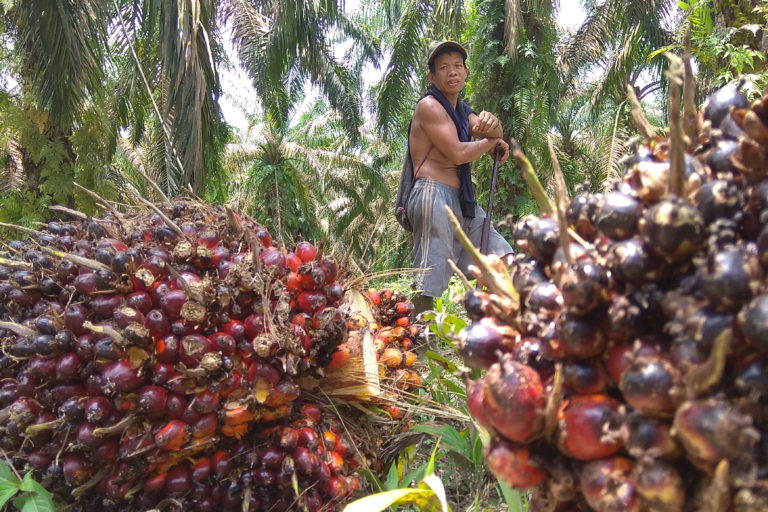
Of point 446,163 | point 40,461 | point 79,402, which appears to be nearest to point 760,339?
point 79,402

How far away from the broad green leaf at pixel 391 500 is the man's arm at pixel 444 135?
252 cm

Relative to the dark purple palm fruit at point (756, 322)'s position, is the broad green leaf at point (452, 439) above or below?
below

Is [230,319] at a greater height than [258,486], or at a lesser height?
greater

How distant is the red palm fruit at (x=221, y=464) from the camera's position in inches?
50.8

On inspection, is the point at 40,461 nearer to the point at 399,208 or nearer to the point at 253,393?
the point at 253,393

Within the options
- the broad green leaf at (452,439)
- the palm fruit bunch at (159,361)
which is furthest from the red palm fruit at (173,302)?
the broad green leaf at (452,439)

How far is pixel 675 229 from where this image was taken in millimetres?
612

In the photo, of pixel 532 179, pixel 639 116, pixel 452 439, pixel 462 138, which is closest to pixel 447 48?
pixel 462 138

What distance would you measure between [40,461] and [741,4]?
6939 millimetres

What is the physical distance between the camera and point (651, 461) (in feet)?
1.94

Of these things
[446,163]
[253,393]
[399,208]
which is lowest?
[253,393]

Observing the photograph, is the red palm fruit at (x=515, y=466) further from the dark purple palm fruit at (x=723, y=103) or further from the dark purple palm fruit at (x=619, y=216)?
the dark purple palm fruit at (x=723, y=103)

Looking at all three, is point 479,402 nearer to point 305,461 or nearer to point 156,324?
point 305,461

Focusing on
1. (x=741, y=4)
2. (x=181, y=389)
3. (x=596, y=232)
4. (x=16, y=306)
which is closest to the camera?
(x=596, y=232)
